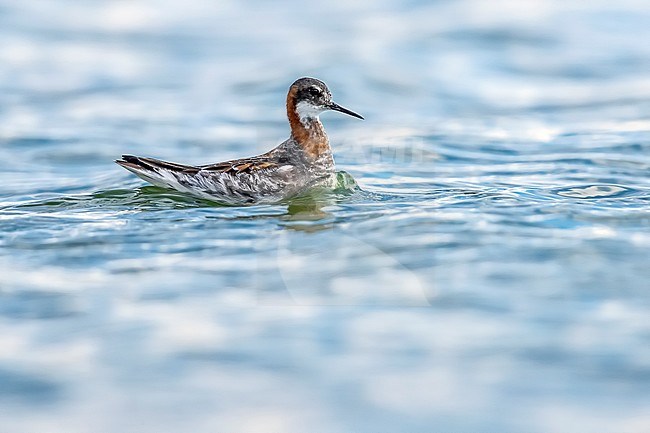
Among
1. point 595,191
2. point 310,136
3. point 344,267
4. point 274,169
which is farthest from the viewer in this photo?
point 310,136

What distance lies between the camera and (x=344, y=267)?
8.41 m

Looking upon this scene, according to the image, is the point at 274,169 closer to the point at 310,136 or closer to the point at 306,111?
the point at 310,136

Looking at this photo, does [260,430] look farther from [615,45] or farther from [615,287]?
[615,45]

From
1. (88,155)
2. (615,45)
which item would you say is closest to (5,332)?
(88,155)

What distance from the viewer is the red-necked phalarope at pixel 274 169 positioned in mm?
10992

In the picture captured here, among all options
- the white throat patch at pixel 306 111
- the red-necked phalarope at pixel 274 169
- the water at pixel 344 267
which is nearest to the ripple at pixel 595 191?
the water at pixel 344 267

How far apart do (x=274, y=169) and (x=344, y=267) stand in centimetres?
301

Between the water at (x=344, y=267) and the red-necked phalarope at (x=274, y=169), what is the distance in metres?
0.23

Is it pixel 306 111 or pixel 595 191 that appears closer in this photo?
pixel 595 191

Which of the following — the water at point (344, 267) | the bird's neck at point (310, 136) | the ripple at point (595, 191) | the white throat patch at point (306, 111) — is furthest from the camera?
the white throat patch at point (306, 111)

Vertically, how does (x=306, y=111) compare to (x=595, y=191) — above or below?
above

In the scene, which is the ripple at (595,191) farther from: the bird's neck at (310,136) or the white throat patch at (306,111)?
the white throat patch at (306,111)

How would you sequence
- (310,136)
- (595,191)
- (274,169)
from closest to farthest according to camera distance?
1. (595,191)
2. (274,169)
3. (310,136)

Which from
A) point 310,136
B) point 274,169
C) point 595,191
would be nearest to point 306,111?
point 310,136
